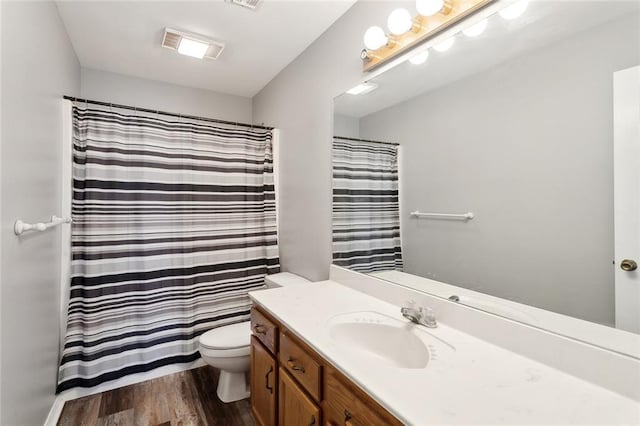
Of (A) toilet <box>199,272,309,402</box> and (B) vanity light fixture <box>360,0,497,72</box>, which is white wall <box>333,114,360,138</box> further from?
(A) toilet <box>199,272,309,402</box>

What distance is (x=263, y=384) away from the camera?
149 centimetres

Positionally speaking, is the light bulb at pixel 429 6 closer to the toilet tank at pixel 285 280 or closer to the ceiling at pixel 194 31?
the ceiling at pixel 194 31

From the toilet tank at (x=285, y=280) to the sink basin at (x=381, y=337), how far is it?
861 millimetres

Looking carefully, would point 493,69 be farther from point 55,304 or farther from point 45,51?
point 55,304

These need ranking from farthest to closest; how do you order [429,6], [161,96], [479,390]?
A: [161,96] < [429,6] < [479,390]

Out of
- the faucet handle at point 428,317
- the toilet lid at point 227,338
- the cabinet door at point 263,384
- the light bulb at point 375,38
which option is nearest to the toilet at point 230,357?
the toilet lid at point 227,338

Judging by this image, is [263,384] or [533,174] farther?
[263,384]

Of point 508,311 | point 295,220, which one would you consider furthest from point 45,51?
point 508,311

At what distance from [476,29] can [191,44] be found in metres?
1.85

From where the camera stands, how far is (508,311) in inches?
40.9

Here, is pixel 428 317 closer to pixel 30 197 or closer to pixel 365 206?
pixel 365 206

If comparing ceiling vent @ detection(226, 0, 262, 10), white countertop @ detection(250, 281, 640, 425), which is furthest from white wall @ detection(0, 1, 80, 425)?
white countertop @ detection(250, 281, 640, 425)

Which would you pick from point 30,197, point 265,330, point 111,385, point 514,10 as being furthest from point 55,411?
point 514,10

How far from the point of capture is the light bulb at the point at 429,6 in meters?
1.20
